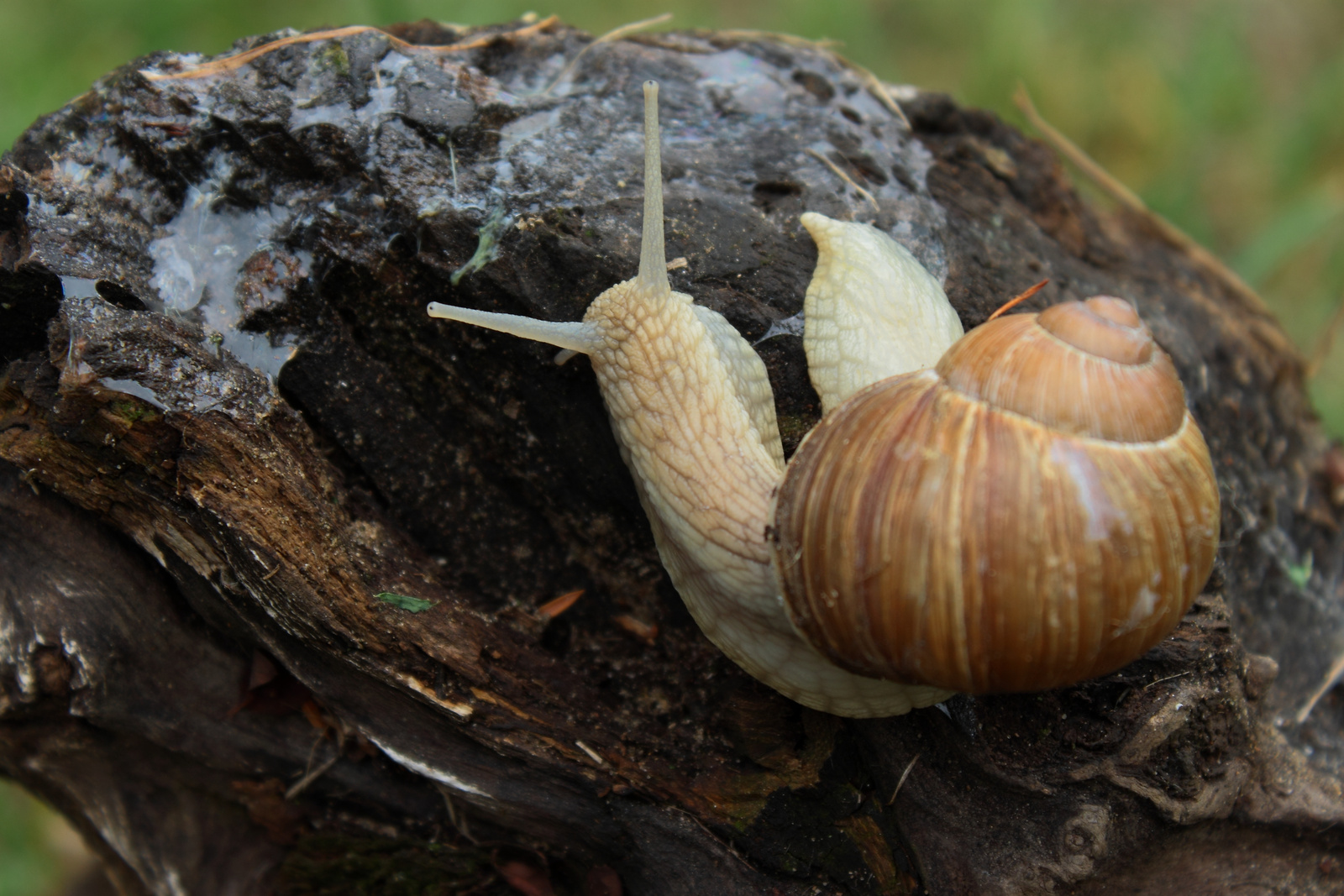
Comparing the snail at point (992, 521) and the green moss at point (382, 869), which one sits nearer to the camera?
the snail at point (992, 521)

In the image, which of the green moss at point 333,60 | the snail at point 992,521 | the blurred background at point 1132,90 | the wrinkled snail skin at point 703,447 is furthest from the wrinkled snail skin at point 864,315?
the blurred background at point 1132,90

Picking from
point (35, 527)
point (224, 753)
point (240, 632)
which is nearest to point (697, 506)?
point (240, 632)

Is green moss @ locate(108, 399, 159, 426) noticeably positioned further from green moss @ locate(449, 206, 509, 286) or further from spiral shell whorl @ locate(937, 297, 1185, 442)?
spiral shell whorl @ locate(937, 297, 1185, 442)

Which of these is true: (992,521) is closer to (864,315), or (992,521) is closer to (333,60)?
(864,315)

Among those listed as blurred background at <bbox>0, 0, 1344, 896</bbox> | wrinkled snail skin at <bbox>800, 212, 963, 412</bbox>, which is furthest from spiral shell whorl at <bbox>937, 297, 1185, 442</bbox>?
blurred background at <bbox>0, 0, 1344, 896</bbox>

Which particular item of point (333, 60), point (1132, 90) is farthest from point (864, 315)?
point (1132, 90)

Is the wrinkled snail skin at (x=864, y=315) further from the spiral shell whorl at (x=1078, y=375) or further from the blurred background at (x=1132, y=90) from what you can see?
the blurred background at (x=1132, y=90)
